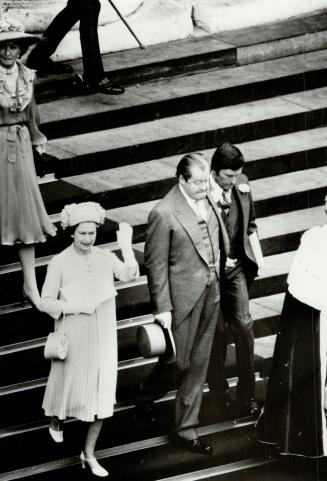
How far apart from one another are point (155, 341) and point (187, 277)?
48cm

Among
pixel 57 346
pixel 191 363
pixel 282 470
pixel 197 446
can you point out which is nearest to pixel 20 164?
pixel 57 346

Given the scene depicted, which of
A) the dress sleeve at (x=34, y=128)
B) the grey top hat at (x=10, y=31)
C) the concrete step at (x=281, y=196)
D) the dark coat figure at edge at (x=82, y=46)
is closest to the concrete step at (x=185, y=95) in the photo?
the dark coat figure at edge at (x=82, y=46)

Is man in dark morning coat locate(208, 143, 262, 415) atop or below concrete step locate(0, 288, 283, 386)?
atop

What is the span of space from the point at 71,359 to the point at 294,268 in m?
1.55

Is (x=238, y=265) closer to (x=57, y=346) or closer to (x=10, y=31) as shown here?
(x=57, y=346)

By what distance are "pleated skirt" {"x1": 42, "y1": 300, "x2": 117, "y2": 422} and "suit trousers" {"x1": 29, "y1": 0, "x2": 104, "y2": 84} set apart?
3846 mm

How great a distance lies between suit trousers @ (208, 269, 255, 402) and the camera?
10.2 meters

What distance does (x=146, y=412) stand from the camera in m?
10.3

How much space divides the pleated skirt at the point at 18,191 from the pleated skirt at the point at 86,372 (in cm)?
116

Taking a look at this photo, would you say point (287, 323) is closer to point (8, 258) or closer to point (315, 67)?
point (8, 258)

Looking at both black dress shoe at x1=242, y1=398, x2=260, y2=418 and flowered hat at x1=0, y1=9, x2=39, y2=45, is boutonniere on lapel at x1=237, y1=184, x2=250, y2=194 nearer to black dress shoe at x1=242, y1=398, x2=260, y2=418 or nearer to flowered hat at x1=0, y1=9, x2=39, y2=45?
black dress shoe at x1=242, y1=398, x2=260, y2=418

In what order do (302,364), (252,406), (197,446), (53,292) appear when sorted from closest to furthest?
(53,292), (302,364), (197,446), (252,406)

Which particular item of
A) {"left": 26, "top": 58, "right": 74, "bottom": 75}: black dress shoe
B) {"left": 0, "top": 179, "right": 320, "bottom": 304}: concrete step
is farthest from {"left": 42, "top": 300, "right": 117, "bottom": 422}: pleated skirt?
{"left": 26, "top": 58, "right": 74, "bottom": 75}: black dress shoe

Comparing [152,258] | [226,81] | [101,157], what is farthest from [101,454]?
[226,81]
